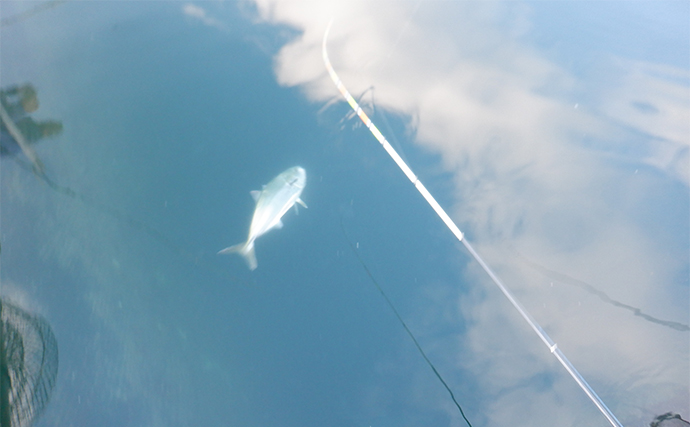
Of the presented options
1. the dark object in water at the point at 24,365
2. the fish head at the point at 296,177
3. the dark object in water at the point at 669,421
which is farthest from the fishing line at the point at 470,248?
the dark object in water at the point at 24,365

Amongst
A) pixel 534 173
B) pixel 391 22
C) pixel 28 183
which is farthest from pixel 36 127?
pixel 534 173

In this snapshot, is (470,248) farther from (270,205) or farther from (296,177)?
(270,205)

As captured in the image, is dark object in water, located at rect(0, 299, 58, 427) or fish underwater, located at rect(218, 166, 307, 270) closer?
dark object in water, located at rect(0, 299, 58, 427)

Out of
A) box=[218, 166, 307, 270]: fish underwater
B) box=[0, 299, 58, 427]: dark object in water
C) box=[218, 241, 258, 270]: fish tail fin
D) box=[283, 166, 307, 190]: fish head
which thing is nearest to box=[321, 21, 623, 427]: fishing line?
box=[283, 166, 307, 190]: fish head

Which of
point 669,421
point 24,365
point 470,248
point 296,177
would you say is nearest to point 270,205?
point 296,177

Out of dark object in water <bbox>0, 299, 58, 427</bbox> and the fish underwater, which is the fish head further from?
dark object in water <bbox>0, 299, 58, 427</bbox>

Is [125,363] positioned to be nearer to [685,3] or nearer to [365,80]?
[365,80]
